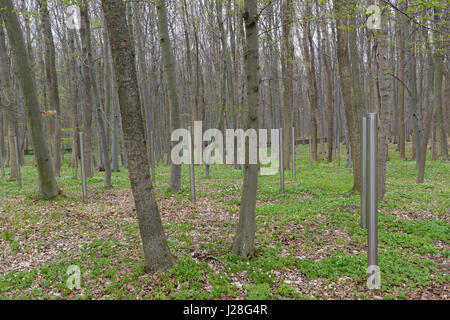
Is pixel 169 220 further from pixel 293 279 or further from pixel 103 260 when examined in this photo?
pixel 293 279

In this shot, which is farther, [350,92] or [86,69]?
[86,69]

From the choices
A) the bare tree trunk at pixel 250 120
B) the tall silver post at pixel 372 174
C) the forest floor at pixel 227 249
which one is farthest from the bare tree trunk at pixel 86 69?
the tall silver post at pixel 372 174

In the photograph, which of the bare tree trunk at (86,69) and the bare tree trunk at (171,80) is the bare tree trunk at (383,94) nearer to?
the bare tree trunk at (171,80)

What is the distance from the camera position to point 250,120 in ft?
14.4

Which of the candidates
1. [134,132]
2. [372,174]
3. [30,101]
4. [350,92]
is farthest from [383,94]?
[30,101]

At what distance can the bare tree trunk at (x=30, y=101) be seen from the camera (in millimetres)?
7797

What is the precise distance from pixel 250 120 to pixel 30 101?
258 inches

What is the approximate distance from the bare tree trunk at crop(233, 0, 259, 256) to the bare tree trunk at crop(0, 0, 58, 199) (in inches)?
234

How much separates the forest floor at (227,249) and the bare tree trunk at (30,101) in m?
0.54

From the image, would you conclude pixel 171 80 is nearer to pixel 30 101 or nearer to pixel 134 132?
pixel 30 101

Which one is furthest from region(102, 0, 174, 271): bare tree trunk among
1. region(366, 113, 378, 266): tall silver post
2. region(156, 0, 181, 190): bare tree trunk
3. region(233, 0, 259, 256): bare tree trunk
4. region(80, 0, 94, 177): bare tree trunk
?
region(80, 0, 94, 177): bare tree trunk

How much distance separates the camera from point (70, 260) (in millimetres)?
4652

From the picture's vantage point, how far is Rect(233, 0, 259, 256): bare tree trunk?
4.25 metres

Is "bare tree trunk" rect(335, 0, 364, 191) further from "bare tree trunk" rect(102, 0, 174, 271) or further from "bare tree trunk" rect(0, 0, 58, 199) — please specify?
"bare tree trunk" rect(0, 0, 58, 199)
